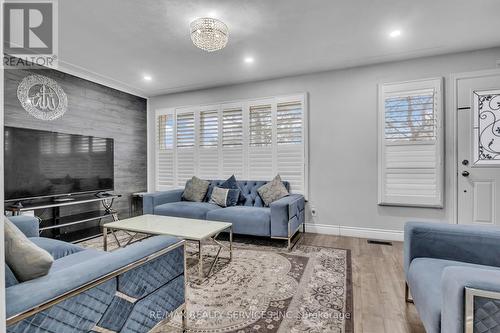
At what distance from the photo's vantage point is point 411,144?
349 centimetres

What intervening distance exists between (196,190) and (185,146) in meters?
1.14

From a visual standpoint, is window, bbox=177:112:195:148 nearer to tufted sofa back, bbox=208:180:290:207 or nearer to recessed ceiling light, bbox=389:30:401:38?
tufted sofa back, bbox=208:180:290:207

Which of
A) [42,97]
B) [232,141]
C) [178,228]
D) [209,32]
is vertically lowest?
[178,228]

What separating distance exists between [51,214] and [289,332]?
149 inches

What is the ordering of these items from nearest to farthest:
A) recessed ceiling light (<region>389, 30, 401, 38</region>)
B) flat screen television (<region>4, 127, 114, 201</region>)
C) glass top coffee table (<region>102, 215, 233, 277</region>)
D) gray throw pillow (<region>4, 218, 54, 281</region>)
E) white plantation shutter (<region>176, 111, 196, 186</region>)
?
1. gray throw pillow (<region>4, 218, 54, 281</region>)
2. glass top coffee table (<region>102, 215, 233, 277</region>)
3. recessed ceiling light (<region>389, 30, 401, 38</region>)
4. flat screen television (<region>4, 127, 114, 201</region>)
5. white plantation shutter (<region>176, 111, 196, 186</region>)

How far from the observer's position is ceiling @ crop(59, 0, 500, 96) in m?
2.42

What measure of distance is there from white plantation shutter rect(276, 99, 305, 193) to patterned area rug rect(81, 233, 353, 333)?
4.31 feet

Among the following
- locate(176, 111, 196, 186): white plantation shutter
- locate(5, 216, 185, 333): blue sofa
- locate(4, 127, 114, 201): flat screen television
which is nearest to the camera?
locate(5, 216, 185, 333): blue sofa

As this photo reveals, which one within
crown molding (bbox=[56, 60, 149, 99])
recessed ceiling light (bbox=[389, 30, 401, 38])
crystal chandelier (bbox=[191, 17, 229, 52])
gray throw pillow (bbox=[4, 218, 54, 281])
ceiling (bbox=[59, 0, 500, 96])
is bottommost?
Result: gray throw pillow (bbox=[4, 218, 54, 281])

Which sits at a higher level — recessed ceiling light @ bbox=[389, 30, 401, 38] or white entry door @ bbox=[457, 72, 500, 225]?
recessed ceiling light @ bbox=[389, 30, 401, 38]

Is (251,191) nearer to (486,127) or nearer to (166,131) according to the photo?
(166,131)

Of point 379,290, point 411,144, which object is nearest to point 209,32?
point 379,290

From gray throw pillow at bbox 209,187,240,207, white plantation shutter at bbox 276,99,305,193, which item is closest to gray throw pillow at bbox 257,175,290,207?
white plantation shutter at bbox 276,99,305,193

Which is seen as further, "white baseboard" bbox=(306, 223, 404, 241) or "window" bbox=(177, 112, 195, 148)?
"window" bbox=(177, 112, 195, 148)
